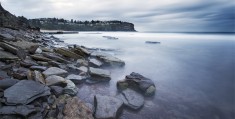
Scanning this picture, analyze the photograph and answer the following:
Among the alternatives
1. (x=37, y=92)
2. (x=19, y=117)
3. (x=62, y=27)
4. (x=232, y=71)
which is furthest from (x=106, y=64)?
(x=62, y=27)

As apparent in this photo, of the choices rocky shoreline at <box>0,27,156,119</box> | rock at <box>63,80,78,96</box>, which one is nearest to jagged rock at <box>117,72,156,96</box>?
rocky shoreline at <box>0,27,156,119</box>

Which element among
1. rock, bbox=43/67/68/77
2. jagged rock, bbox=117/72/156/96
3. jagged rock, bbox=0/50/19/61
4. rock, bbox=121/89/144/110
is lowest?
rock, bbox=121/89/144/110

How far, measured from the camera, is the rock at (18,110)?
323 centimetres

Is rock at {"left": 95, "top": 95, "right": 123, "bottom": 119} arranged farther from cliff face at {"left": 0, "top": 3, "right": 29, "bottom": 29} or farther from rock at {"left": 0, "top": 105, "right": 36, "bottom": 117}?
cliff face at {"left": 0, "top": 3, "right": 29, "bottom": 29}

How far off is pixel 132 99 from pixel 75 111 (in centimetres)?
180

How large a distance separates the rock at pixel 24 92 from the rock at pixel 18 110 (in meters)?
0.12

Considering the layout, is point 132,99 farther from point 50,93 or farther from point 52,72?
point 52,72

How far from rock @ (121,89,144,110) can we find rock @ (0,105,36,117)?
233cm

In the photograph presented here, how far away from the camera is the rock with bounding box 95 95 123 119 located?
4.07 meters

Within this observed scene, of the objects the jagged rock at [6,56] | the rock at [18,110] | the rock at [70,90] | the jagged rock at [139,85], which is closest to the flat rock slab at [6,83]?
the rock at [18,110]

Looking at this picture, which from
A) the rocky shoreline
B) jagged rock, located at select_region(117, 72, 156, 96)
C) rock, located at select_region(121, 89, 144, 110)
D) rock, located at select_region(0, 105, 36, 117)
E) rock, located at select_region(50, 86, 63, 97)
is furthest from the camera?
jagged rock, located at select_region(117, 72, 156, 96)

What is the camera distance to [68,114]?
364cm

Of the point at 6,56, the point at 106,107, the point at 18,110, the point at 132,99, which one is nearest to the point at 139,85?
the point at 132,99

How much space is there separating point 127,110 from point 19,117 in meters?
2.42
